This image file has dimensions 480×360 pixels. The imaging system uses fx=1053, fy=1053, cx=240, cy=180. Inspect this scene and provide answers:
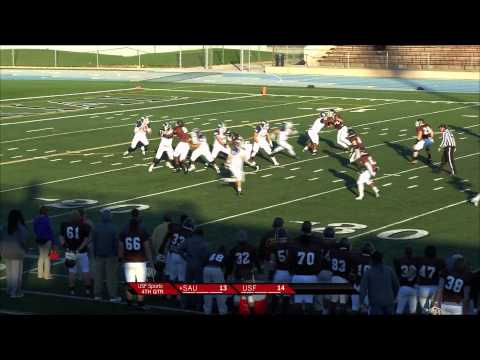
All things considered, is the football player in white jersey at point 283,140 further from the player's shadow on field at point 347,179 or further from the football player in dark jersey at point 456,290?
the football player in dark jersey at point 456,290

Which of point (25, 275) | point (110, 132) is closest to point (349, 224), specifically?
point (25, 275)

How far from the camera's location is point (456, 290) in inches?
448

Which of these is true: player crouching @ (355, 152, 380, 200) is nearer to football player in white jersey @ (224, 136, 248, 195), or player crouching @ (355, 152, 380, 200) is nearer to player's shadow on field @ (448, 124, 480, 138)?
football player in white jersey @ (224, 136, 248, 195)

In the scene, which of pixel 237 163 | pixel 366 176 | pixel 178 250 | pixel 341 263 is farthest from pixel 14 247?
pixel 366 176

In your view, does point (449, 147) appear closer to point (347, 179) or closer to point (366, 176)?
point (347, 179)

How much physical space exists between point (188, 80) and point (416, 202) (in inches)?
1408

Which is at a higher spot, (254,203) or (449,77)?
(449,77)

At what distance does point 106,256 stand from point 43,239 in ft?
5.74

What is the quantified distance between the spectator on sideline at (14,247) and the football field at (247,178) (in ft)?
1.10

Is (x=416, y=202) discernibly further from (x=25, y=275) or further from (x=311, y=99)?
(x=311, y=99)

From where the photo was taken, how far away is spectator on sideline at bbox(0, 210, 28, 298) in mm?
14227

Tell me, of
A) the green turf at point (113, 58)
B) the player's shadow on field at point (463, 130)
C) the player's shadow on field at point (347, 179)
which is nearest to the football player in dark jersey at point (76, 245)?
the player's shadow on field at point (347, 179)
